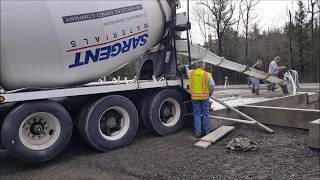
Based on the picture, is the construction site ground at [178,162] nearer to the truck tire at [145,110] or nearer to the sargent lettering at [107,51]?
the truck tire at [145,110]

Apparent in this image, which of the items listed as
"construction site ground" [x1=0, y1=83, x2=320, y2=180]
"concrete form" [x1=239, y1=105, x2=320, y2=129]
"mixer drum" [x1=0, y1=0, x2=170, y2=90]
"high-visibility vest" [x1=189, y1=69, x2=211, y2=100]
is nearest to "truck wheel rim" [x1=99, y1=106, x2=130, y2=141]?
"construction site ground" [x1=0, y1=83, x2=320, y2=180]

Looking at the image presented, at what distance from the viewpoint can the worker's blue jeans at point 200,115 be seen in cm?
747

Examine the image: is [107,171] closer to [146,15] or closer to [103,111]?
[103,111]

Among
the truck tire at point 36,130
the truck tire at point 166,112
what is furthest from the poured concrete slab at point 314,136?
the truck tire at point 36,130

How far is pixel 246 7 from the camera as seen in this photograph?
34.7 meters

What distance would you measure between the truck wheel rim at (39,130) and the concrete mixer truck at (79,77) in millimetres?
15

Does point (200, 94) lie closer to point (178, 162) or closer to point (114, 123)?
point (114, 123)

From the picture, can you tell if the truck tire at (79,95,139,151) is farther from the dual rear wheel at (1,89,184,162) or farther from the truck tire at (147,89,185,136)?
the truck tire at (147,89,185,136)

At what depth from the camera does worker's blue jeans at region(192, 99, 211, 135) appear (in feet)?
24.5

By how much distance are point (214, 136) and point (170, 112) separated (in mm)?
1237

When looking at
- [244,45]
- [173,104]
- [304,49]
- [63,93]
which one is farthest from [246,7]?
[63,93]

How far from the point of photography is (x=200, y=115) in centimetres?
755

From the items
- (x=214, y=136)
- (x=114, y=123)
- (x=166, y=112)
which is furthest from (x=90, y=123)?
(x=214, y=136)

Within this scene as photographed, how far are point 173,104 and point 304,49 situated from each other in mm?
26711
